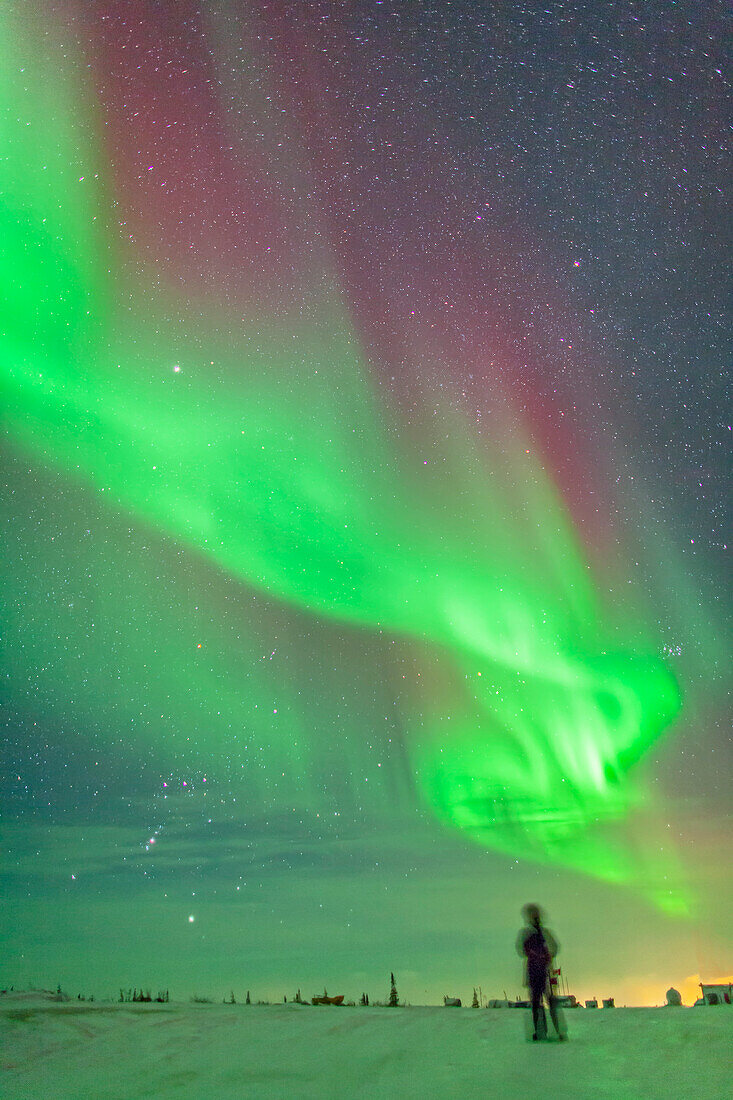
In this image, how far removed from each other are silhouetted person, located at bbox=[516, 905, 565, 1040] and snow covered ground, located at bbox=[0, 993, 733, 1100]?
1.66ft

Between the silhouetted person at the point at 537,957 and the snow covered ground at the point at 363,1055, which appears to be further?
the silhouetted person at the point at 537,957

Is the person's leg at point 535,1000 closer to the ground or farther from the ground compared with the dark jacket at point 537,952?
closer to the ground

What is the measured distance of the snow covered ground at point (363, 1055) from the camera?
9.02m

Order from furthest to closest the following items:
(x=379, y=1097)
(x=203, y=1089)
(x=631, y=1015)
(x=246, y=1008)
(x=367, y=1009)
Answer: (x=246, y=1008), (x=367, y=1009), (x=631, y=1015), (x=203, y=1089), (x=379, y=1097)

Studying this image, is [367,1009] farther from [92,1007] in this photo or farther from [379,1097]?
[379,1097]

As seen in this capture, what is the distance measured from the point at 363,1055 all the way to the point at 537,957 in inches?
109

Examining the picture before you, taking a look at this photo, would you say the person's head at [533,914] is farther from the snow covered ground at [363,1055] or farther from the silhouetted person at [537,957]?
the snow covered ground at [363,1055]

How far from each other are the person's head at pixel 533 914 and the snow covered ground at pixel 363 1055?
1533 mm

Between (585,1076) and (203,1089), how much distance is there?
447cm

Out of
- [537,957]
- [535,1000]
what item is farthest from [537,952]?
[535,1000]

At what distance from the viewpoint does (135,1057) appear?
12.1m

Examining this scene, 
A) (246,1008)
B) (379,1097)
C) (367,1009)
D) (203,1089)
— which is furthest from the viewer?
(246,1008)

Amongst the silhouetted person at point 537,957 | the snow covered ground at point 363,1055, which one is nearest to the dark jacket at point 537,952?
the silhouetted person at point 537,957

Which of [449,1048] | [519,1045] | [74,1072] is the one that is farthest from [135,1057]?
[519,1045]
